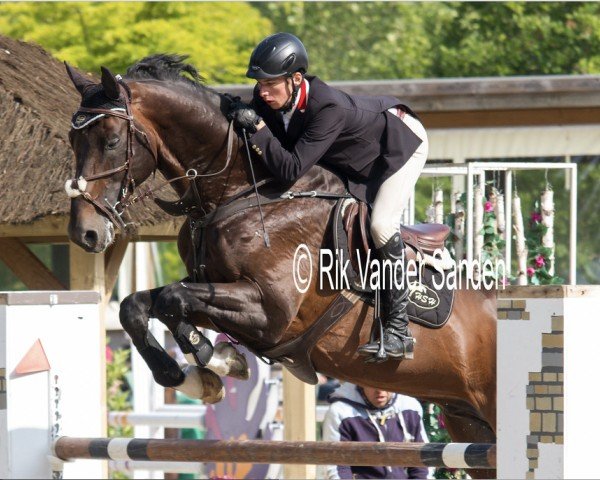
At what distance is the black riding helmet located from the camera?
5129 millimetres

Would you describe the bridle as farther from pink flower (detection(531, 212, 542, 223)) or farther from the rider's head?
pink flower (detection(531, 212, 542, 223))

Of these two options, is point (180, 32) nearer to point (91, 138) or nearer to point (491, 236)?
point (491, 236)

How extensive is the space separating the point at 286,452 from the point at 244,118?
1412 mm

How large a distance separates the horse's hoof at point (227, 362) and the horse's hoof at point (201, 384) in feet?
0.22

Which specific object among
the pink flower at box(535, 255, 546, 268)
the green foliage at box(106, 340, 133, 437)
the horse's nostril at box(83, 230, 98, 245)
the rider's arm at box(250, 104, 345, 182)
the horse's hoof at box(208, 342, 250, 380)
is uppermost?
the rider's arm at box(250, 104, 345, 182)

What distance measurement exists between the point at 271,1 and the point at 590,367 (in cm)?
2539

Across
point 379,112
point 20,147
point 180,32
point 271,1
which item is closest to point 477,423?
point 379,112

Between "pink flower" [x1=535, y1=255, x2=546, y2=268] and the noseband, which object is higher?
the noseband

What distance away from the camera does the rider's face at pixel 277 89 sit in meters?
5.17

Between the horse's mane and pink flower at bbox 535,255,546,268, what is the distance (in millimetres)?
3035

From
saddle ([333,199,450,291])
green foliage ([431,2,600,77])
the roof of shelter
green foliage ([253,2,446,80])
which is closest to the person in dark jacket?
saddle ([333,199,450,291])

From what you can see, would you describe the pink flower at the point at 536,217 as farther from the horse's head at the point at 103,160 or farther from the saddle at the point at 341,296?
the horse's head at the point at 103,160

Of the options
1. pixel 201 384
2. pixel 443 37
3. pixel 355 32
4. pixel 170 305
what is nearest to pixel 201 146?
pixel 170 305

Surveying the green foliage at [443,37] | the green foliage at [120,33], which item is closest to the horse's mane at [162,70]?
the green foliage at [120,33]
